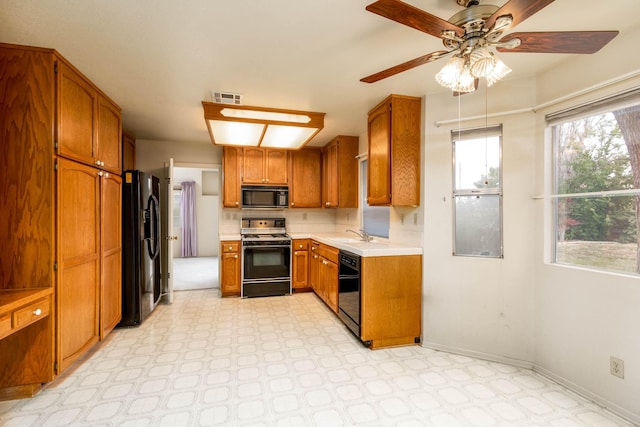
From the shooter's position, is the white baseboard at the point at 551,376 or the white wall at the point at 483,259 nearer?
the white baseboard at the point at 551,376

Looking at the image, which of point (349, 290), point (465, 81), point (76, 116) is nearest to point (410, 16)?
point (465, 81)

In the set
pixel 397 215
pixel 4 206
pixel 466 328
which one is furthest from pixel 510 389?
pixel 4 206

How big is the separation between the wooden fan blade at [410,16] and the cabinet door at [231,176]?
3698 millimetres

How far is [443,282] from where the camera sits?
2.73m

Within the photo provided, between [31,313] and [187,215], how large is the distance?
6456 millimetres

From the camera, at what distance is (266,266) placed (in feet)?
14.6

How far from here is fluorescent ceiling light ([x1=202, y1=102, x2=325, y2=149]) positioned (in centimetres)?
301

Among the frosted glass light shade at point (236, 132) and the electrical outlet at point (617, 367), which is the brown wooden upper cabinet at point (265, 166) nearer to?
the frosted glass light shade at point (236, 132)

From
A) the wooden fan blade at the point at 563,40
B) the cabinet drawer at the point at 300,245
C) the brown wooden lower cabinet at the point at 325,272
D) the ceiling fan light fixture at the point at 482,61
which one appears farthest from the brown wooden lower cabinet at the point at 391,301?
the cabinet drawer at the point at 300,245

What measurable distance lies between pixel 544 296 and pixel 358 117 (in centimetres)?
250

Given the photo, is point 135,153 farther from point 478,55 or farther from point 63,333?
point 478,55

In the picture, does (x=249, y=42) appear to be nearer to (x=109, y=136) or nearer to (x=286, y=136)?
(x=286, y=136)

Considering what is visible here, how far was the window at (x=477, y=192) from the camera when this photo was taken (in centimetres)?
257

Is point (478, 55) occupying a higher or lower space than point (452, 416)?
higher
